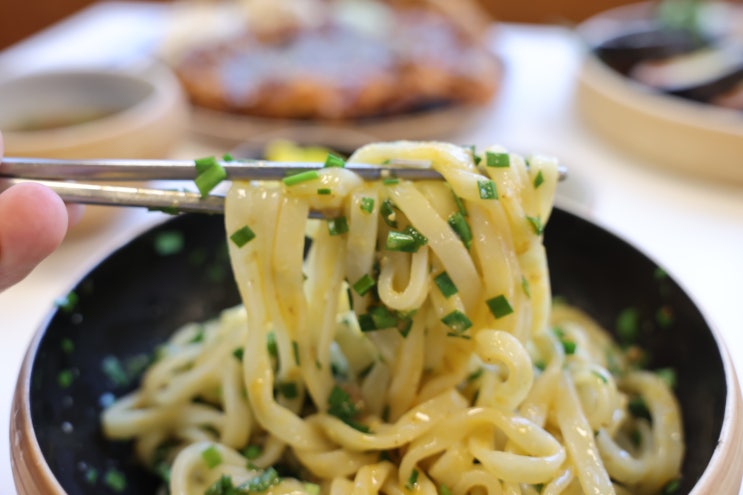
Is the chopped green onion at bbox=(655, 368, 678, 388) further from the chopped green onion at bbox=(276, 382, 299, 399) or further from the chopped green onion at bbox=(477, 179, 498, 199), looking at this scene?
the chopped green onion at bbox=(276, 382, 299, 399)

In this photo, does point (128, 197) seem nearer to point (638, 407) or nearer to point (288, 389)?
point (288, 389)

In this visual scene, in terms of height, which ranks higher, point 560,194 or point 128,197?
point 128,197

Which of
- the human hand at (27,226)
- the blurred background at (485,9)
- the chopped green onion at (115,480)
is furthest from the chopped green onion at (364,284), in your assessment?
the blurred background at (485,9)

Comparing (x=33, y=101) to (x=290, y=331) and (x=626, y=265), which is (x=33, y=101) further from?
(x=626, y=265)

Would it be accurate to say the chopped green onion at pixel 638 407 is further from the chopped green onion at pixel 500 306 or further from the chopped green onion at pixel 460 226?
the chopped green onion at pixel 460 226

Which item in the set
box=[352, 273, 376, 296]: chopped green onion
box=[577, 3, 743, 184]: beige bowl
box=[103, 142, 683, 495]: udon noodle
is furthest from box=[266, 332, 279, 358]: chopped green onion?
box=[577, 3, 743, 184]: beige bowl

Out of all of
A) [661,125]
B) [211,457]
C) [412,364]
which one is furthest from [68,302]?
[661,125]

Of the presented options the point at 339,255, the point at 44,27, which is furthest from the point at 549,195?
the point at 44,27
